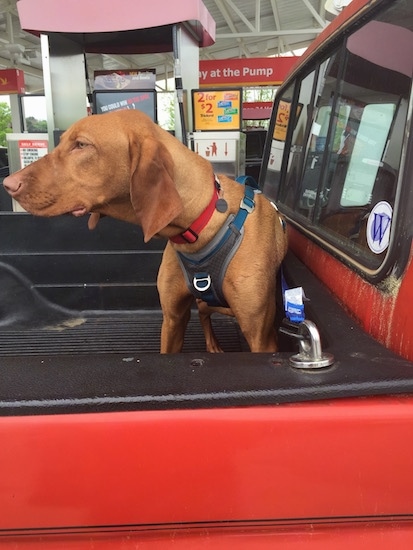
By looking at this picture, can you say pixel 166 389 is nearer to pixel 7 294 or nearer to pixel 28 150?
pixel 7 294

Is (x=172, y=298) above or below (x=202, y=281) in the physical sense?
below

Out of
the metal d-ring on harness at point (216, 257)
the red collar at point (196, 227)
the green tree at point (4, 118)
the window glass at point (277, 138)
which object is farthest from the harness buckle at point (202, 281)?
the green tree at point (4, 118)

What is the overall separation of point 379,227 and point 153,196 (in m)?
0.67

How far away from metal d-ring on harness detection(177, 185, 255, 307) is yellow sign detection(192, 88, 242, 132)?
4.34 metres

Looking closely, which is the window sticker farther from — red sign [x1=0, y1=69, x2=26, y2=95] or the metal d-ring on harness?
red sign [x1=0, y1=69, x2=26, y2=95]

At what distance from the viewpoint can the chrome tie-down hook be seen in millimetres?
1135

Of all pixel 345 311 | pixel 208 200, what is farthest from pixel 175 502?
pixel 208 200

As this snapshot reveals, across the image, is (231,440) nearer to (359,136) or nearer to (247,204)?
(247,204)

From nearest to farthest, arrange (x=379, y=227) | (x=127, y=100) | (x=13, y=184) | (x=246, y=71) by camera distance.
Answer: (x=379, y=227)
(x=13, y=184)
(x=127, y=100)
(x=246, y=71)

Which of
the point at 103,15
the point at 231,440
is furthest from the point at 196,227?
the point at 103,15

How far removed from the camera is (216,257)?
6.54ft

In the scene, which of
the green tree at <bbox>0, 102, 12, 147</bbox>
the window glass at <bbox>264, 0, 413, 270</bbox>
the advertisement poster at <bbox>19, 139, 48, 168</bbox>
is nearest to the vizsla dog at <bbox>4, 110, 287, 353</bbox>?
the window glass at <bbox>264, 0, 413, 270</bbox>

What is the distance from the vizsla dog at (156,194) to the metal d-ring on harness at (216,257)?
0.06 ft

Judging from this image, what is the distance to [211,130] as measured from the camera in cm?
625
